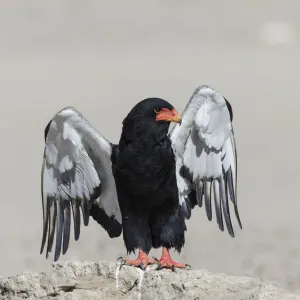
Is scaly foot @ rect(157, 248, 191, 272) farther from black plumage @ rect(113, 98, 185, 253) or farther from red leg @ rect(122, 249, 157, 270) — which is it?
black plumage @ rect(113, 98, 185, 253)

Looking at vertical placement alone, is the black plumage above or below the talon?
above

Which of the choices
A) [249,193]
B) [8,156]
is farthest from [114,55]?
[249,193]

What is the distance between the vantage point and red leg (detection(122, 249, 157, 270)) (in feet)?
32.3

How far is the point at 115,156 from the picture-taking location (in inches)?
426

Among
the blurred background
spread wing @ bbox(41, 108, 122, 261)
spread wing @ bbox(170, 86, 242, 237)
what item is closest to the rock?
spread wing @ bbox(41, 108, 122, 261)

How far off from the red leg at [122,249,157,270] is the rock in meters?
0.23

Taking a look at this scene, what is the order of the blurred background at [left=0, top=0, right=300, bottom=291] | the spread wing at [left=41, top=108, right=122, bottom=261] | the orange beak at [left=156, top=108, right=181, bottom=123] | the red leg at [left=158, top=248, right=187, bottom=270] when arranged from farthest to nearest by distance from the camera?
the blurred background at [left=0, top=0, right=300, bottom=291] < the spread wing at [left=41, top=108, right=122, bottom=261] < the orange beak at [left=156, top=108, right=181, bottom=123] < the red leg at [left=158, top=248, right=187, bottom=270]

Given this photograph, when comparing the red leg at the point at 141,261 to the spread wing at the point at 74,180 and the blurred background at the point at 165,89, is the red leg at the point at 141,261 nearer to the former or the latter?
the spread wing at the point at 74,180

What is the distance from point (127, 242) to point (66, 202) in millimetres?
856

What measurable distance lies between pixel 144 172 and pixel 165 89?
60.0 ft

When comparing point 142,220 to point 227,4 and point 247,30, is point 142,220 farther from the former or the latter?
point 227,4

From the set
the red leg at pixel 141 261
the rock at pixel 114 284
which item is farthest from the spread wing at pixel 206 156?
the rock at pixel 114 284

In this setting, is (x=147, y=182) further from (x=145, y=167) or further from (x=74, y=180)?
(x=74, y=180)

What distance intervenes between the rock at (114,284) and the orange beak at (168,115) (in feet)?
4.71
